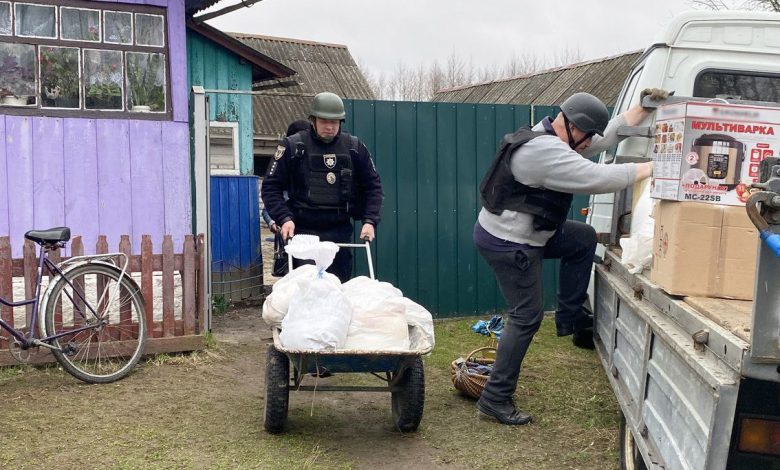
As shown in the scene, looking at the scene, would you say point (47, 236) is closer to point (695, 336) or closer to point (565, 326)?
point (565, 326)

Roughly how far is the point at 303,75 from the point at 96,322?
17.2 m

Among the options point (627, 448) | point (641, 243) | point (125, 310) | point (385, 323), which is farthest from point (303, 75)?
point (627, 448)

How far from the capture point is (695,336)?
7.52ft

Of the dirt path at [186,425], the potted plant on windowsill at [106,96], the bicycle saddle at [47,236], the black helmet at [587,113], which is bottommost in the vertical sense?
the dirt path at [186,425]

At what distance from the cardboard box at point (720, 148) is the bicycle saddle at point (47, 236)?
3.88m

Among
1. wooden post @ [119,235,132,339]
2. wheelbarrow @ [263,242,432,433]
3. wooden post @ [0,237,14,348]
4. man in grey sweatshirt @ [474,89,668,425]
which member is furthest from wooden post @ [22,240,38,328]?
man in grey sweatshirt @ [474,89,668,425]

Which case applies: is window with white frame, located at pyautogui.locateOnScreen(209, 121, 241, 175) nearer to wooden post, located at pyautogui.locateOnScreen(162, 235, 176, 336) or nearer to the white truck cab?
wooden post, located at pyautogui.locateOnScreen(162, 235, 176, 336)

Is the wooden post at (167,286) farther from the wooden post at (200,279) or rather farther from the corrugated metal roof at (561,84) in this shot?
the corrugated metal roof at (561,84)

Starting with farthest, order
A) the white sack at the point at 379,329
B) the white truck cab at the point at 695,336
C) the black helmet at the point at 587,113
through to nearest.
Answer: the black helmet at the point at 587,113 < the white sack at the point at 379,329 < the white truck cab at the point at 695,336

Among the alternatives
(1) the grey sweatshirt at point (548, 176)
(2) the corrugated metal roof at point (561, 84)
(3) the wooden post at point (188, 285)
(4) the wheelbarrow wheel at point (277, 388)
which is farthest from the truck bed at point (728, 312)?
(2) the corrugated metal roof at point (561, 84)

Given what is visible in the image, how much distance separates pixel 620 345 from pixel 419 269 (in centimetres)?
369

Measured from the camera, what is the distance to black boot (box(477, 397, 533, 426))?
4.25m

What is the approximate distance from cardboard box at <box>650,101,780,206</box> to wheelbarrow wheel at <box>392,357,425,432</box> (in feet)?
5.61

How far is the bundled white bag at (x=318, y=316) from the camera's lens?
3.52 metres
